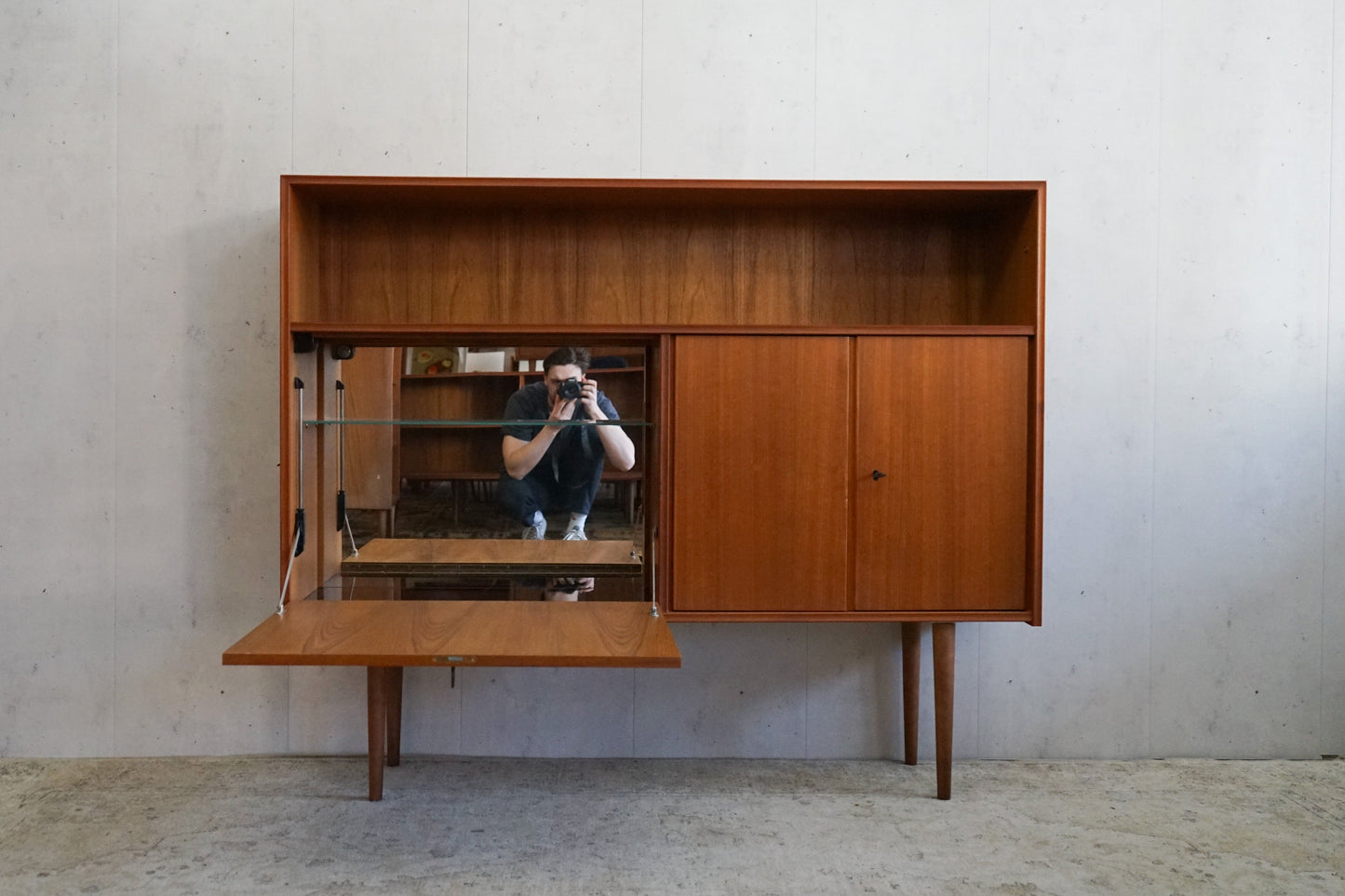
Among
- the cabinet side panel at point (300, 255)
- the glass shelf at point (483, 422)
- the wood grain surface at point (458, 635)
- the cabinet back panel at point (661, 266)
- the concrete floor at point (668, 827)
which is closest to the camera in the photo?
the wood grain surface at point (458, 635)

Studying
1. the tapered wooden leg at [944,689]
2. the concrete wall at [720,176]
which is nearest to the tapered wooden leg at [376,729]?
the concrete wall at [720,176]

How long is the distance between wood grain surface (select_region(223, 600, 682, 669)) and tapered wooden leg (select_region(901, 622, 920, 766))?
83 cm

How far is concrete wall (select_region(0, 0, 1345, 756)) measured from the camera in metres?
2.47

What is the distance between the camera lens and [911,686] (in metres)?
2.49

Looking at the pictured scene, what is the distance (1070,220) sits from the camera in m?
2.54

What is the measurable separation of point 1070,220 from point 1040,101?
355mm

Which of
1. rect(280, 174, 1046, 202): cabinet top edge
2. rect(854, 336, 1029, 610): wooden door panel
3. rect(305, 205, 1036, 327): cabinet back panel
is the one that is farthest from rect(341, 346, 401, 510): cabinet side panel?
rect(854, 336, 1029, 610): wooden door panel

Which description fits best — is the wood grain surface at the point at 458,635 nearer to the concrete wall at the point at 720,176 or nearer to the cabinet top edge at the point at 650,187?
the concrete wall at the point at 720,176

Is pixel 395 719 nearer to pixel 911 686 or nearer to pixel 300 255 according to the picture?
pixel 300 255

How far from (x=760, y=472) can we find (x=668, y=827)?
906 mm

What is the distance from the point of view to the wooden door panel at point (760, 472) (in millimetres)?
2117

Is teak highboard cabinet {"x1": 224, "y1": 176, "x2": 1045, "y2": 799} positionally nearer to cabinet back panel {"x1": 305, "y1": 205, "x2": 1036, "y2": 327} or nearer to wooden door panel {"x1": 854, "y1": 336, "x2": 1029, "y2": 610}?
wooden door panel {"x1": 854, "y1": 336, "x2": 1029, "y2": 610}

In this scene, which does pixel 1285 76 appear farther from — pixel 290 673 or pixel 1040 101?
pixel 290 673

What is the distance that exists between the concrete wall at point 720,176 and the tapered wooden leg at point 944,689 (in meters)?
0.32
